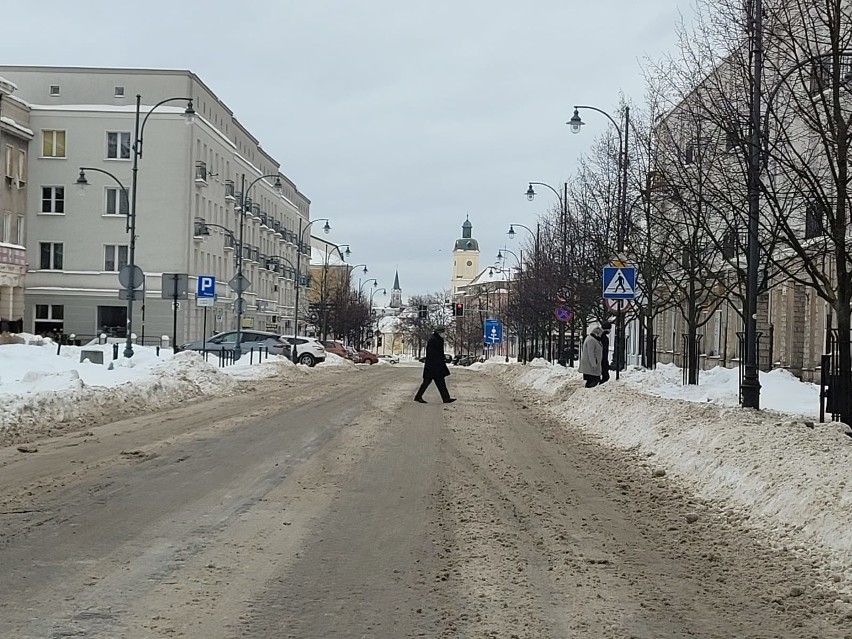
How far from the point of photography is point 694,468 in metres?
12.5

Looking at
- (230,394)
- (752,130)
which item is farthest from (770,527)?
(230,394)

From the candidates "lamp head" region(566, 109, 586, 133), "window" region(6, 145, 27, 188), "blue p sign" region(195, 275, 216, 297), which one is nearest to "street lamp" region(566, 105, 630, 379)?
"lamp head" region(566, 109, 586, 133)

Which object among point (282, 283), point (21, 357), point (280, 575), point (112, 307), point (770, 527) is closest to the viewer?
point (280, 575)

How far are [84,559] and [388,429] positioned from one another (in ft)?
36.3

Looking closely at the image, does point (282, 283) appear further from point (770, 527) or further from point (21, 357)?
point (770, 527)

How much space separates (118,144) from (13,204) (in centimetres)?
905

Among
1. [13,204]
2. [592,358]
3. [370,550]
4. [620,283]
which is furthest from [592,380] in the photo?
[13,204]

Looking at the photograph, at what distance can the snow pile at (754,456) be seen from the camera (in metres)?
8.81

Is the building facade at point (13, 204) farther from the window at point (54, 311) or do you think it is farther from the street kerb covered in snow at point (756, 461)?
the street kerb covered in snow at point (756, 461)

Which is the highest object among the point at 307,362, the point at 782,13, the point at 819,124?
the point at 782,13

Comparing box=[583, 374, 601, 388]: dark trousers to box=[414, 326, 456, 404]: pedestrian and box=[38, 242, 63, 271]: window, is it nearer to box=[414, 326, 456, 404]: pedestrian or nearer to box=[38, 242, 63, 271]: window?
box=[414, 326, 456, 404]: pedestrian

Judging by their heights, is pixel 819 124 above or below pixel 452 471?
above

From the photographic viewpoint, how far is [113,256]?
65688mm

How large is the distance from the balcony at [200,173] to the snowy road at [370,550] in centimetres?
5445
